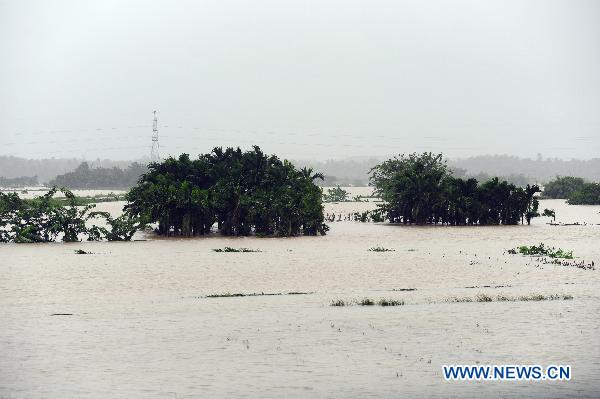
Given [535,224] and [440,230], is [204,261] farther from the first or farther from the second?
[535,224]

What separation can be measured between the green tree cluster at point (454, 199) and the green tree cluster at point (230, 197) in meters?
6.72

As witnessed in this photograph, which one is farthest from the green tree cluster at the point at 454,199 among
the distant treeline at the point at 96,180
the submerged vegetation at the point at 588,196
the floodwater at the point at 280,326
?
the distant treeline at the point at 96,180

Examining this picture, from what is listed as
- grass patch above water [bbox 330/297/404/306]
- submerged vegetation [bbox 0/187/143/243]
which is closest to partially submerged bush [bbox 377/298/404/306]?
grass patch above water [bbox 330/297/404/306]

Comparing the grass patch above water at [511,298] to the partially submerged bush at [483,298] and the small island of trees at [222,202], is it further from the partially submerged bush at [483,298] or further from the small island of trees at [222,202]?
the small island of trees at [222,202]

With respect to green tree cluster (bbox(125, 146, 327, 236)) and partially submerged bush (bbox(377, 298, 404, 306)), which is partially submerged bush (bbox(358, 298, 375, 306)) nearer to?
partially submerged bush (bbox(377, 298, 404, 306))

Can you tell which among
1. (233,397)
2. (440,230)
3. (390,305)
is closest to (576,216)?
(440,230)

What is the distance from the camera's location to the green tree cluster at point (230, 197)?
32.8m

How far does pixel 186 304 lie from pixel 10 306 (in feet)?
11.4

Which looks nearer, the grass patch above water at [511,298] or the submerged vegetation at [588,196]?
the grass patch above water at [511,298]

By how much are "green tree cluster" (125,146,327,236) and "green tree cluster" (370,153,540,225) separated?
672 centimetres

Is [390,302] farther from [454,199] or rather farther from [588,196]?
[588,196]

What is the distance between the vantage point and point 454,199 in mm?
40594

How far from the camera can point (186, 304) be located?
16328 millimetres

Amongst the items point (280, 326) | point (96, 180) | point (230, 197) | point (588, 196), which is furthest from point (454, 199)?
point (96, 180)
